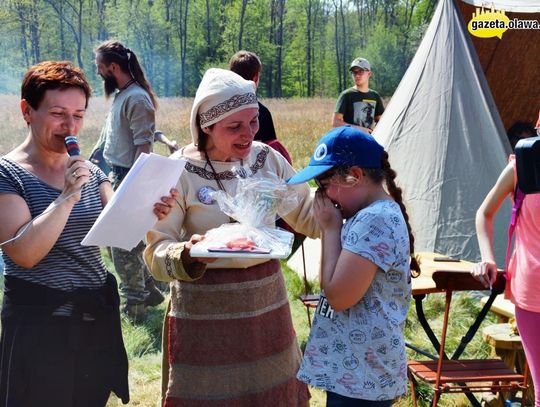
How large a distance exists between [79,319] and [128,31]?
8656mm

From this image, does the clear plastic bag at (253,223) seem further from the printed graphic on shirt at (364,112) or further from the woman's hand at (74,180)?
the printed graphic on shirt at (364,112)

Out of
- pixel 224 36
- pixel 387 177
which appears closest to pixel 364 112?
pixel 224 36

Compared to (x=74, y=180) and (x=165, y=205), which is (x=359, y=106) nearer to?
(x=165, y=205)

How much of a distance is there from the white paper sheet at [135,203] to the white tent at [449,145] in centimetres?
368

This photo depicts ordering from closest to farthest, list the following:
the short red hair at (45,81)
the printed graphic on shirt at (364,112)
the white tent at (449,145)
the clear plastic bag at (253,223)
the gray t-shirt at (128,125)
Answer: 1. the clear plastic bag at (253,223)
2. the short red hair at (45,81)
3. the gray t-shirt at (128,125)
4. the white tent at (449,145)
5. the printed graphic on shirt at (364,112)

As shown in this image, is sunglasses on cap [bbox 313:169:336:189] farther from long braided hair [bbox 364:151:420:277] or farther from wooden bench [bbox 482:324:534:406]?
wooden bench [bbox 482:324:534:406]

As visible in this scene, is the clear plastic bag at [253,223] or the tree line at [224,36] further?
the tree line at [224,36]

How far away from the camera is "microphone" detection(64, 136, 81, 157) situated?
2.14 m

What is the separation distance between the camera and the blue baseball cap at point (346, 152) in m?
2.03

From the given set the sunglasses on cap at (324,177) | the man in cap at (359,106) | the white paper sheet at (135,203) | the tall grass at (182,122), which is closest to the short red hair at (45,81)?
the white paper sheet at (135,203)

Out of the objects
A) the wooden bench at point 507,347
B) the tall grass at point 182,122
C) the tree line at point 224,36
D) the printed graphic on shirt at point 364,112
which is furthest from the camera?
the tree line at point 224,36

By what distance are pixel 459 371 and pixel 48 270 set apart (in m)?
2.03

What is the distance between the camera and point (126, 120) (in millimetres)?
4715

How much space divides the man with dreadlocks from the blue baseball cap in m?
2.77
